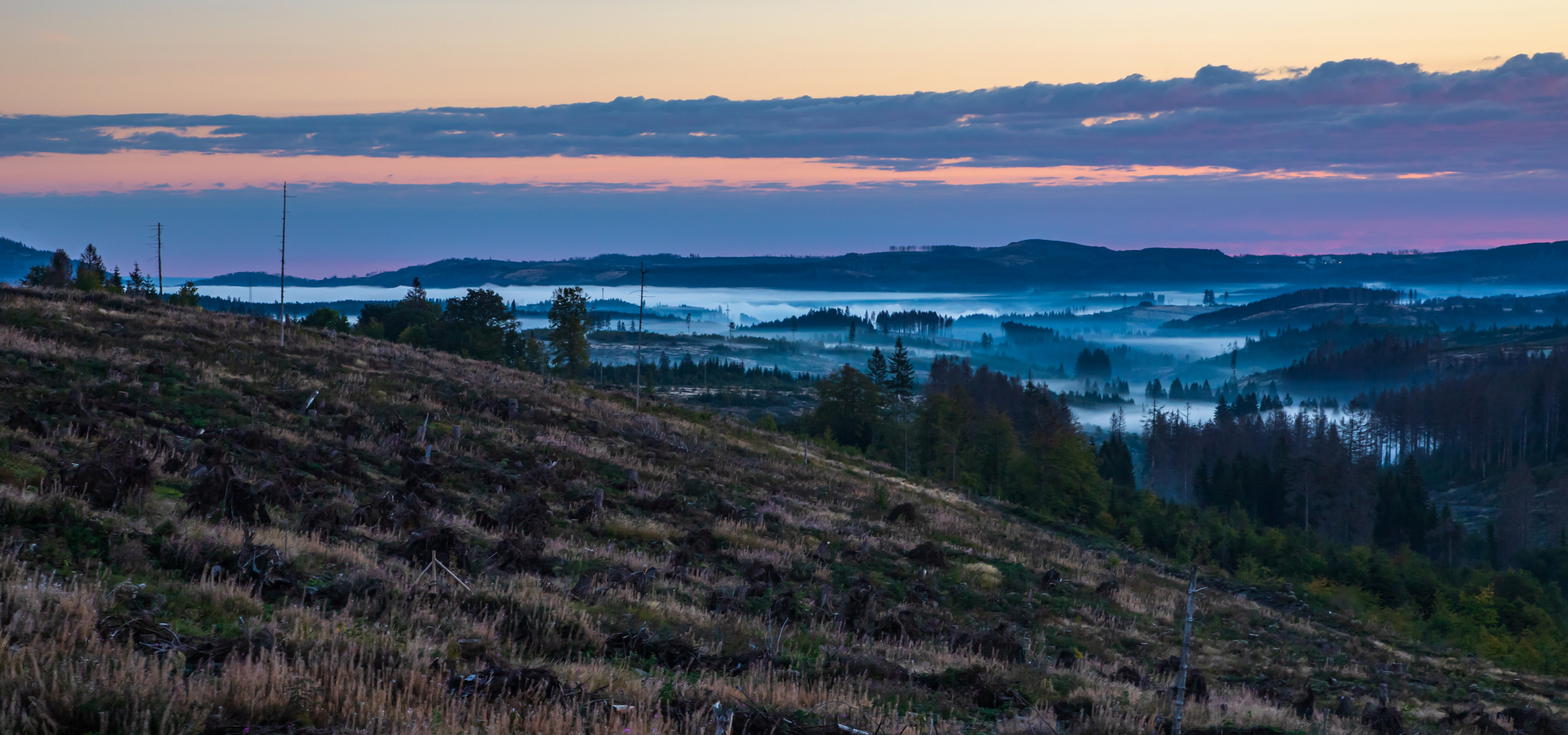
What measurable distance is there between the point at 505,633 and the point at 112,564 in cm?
403

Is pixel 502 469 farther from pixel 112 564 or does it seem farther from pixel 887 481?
pixel 887 481

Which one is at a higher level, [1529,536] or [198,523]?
[198,523]

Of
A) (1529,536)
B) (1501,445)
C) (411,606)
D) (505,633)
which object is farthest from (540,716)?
(1501,445)

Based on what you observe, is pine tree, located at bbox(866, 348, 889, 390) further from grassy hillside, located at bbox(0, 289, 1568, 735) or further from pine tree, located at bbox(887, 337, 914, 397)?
grassy hillside, located at bbox(0, 289, 1568, 735)

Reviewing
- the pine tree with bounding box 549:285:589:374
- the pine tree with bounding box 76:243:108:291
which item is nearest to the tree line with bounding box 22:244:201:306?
the pine tree with bounding box 76:243:108:291

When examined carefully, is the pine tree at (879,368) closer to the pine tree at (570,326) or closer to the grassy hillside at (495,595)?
the pine tree at (570,326)

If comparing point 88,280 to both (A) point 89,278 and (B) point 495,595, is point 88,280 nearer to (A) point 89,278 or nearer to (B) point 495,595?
(A) point 89,278

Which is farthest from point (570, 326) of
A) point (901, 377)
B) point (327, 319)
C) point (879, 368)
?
point (901, 377)

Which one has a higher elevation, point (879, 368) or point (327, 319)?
point (327, 319)

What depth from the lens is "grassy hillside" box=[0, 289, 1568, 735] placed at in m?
6.84

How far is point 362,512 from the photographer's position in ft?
48.2

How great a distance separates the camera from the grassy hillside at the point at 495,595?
22.4 feet

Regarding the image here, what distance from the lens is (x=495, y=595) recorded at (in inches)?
416

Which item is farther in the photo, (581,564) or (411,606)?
(581,564)
